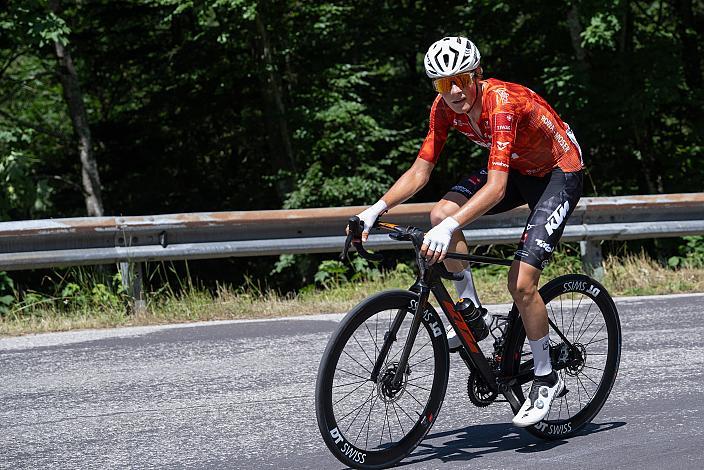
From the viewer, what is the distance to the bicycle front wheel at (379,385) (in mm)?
4719

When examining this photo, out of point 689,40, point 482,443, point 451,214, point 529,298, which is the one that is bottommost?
point 482,443

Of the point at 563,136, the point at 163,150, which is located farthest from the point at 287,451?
the point at 163,150

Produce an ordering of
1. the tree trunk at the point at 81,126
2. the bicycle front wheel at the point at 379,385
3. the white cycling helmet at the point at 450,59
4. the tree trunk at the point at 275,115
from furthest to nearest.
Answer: the tree trunk at the point at 81,126 < the tree trunk at the point at 275,115 < the white cycling helmet at the point at 450,59 < the bicycle front wheel at the point at 379,385

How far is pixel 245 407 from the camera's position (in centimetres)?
620

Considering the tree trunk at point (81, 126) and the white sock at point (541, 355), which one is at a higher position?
the tree trunk at point (81, 126)

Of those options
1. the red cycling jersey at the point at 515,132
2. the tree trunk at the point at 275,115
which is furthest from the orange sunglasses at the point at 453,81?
the tree trunk at the point at 275,115

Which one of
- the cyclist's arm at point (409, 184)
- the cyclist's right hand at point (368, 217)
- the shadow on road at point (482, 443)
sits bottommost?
the shadow on road at point (482, 443)

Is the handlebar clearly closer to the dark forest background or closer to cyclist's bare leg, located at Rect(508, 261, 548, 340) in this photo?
cyclist's bare leg, located at Rect(508, 261, 548, 340)

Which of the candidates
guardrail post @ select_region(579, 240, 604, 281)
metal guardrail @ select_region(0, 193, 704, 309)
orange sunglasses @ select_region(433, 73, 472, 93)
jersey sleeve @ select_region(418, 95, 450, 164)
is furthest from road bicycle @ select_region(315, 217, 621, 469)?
guardrail post @ select_region(579, 240, 604, 281)

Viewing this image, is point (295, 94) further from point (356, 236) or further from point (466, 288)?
point (356, 236)

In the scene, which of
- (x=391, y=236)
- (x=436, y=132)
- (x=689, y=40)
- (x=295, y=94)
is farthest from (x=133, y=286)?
(x=689, y=40)

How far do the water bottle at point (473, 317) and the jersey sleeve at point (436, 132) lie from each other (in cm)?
78

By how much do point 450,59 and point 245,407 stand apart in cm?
240

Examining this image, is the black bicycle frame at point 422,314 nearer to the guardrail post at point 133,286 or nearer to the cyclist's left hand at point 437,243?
the cyclist's left hand at point 437,243
